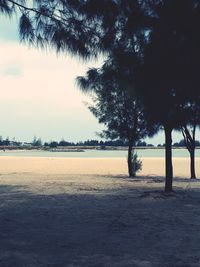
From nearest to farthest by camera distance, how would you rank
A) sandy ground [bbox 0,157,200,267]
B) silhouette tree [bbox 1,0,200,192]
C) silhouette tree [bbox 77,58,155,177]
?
sandy ground [bbox 0,157,200,267], silhouette tree [bbox 1,0,200,192], silhouette tree [bbox 77,58,155,177]

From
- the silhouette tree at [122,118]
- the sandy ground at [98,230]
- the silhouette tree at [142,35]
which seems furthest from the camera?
the silhouette tree at [122,118]

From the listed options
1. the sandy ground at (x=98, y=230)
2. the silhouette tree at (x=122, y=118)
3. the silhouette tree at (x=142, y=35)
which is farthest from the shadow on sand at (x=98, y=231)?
the silhouette tree at (x=122, y=118)

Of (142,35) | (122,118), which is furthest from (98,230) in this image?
(122,118)

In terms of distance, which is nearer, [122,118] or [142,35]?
[142,35]

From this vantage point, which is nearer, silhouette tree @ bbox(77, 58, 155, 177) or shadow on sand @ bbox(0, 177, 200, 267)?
shadow on sand @ bbox(0, 177, 200, 267)

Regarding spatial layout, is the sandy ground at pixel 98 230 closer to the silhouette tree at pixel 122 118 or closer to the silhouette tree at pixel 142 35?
the silhouette tree at pixel 142 35

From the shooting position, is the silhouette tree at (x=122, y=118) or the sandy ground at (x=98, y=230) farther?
the silhouette tree at (x=122, y=118)

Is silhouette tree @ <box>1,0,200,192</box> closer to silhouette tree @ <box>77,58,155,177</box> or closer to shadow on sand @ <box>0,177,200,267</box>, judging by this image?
shadow on sand @ <box>0,177,200,267</box>

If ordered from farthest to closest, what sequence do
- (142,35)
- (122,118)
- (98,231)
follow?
(122,118) → (142,35) → (98,231)

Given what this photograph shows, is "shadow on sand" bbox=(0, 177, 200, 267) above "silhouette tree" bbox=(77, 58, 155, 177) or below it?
below

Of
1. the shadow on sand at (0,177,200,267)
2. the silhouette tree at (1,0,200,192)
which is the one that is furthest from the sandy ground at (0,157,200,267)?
the silhouette tree at (1,0,200,192)

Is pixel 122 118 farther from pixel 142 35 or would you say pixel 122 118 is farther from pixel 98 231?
pixel 98 231

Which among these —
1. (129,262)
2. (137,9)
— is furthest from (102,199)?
(129,262)

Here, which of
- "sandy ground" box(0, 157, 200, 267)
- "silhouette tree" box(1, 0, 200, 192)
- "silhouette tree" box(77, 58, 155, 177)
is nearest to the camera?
"sandy ground" box(0, 157, 200, 267)
